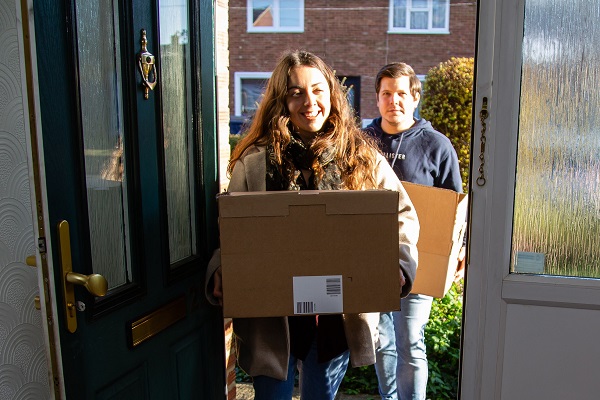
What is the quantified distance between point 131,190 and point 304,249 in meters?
0.57

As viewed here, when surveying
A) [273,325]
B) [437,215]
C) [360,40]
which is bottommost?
[273,325]

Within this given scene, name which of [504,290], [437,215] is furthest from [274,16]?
[504,290]

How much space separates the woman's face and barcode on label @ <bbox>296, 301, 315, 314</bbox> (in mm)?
663

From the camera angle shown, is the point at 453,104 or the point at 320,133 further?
the point at 453,104

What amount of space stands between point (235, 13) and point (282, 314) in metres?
14.1

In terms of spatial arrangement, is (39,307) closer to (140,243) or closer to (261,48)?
(140,243)

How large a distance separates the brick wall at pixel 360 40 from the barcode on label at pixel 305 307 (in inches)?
507

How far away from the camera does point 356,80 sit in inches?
591

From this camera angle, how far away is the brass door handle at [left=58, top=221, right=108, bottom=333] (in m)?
1.48

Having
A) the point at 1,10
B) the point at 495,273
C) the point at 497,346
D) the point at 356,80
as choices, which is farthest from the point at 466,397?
the point at 356,80

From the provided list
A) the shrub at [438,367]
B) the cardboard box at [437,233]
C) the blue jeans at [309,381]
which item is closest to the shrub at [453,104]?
the shrub at [438,367]

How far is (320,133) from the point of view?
226 cm

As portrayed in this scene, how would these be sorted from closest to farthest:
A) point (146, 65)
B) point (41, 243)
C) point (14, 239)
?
point (41, 243)
point (14, 239)
point (146, 65)

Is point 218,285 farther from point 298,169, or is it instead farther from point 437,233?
point 437,233
